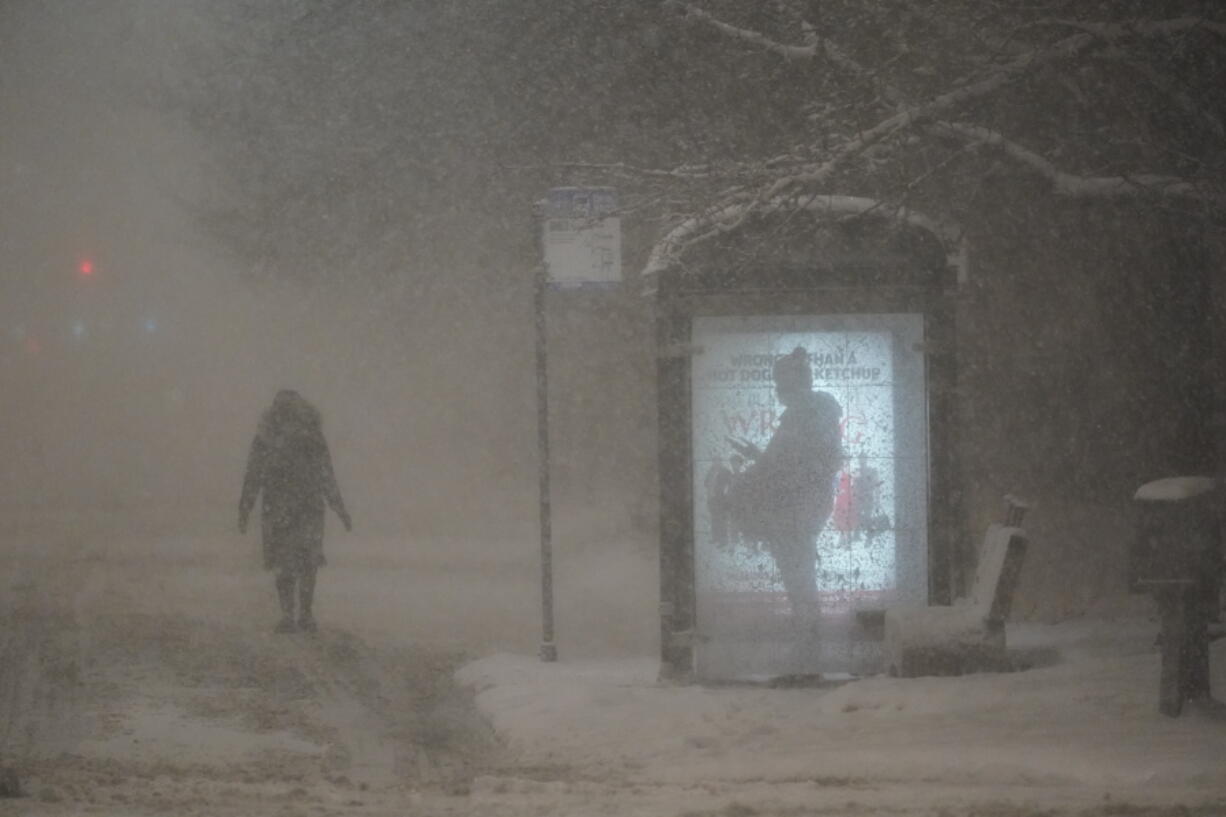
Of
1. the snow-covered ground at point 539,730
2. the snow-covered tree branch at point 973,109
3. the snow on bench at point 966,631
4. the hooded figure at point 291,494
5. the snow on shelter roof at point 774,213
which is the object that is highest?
the snow-covered tree branch at point 973,109

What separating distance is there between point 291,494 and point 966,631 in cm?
604

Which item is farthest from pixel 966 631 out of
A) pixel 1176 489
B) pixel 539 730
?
pixel 539 730

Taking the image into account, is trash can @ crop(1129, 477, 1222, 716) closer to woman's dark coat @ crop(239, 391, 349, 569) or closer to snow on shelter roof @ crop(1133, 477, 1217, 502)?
snow on shelter roof @ crop(1133, 477, 1217, 502)

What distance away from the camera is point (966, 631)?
881cm

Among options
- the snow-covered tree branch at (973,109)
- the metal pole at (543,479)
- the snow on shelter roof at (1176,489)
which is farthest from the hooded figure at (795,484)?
the snow on shelter roof at (1176,489)

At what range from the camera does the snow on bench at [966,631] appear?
869cm

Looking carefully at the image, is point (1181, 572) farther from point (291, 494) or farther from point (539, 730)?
point (291, 494)

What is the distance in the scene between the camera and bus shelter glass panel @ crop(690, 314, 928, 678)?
9.29m

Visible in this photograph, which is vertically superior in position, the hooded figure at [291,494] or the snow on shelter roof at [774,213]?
the snow on shelter roof at [774,213]

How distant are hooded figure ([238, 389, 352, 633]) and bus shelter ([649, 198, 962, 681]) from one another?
414 centimetres

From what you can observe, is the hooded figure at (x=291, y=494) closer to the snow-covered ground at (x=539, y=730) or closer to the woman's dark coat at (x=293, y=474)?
the woman's dark coat at (x=293, y=474)

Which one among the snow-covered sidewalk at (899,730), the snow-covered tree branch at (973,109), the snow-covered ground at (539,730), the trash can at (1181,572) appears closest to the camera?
the snow-covered ground at (539,730)

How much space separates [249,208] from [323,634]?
34.3ft

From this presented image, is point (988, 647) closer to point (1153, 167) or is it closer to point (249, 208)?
point (1153, 167)
